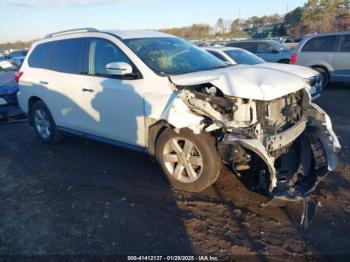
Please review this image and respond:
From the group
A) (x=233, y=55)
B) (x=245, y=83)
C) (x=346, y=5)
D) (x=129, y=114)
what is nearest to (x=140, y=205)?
(x=129, y=114)

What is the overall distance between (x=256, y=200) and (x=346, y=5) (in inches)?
1922

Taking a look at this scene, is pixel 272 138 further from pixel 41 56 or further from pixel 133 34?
pixel 41 56

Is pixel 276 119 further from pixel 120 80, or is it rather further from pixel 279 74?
pixel 120 80

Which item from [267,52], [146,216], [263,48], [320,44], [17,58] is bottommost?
[17,58]

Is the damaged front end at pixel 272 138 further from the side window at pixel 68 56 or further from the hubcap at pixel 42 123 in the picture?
the hubcap at pixel 42 123

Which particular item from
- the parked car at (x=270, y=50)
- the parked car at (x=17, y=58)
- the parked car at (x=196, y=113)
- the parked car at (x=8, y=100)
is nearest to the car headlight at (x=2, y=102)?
the parked car at (x=8, y=100)

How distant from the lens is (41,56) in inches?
247

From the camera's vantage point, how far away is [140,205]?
4.06 m

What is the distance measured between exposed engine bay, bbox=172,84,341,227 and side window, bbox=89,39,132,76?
3.86 feet

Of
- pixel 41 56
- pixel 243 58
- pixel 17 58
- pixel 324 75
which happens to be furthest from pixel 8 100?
pixel 17 58

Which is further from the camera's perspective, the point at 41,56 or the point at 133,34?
the point at 41,56

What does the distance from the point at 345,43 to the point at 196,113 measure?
922 centimetres

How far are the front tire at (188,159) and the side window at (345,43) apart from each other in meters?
9.09

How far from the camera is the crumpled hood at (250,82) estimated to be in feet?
11.6
